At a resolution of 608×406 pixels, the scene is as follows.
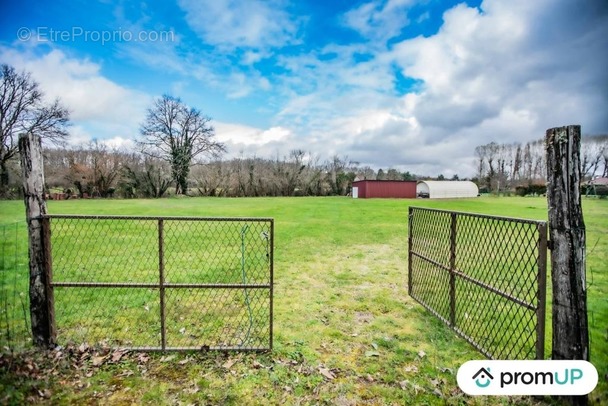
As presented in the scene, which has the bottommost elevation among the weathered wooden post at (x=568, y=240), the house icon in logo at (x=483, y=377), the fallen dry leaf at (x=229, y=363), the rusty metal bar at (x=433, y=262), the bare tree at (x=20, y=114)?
A: the fallen dry leaf at (x=229, y=363)

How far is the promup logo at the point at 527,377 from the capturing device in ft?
9.45

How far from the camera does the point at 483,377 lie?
10.1 feet

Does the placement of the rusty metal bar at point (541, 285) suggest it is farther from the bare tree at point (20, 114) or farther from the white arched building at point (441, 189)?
the white arched building at point (441, 189)

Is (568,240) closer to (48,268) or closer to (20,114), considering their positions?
(48,268)

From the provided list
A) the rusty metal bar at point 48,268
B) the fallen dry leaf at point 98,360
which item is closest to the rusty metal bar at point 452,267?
the fallen dry leaf at point 98,360

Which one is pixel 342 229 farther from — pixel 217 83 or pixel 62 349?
pixel 62 349

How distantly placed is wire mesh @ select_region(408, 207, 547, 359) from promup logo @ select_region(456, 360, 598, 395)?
18cm

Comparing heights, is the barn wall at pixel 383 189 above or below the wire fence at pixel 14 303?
above

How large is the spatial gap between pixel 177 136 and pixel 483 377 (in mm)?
45673

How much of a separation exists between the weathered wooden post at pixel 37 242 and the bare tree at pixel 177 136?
4151 cm

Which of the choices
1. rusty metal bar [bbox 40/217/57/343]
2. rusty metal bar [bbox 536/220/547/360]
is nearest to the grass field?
rusty metal bar [bbox 40/217/57/343]

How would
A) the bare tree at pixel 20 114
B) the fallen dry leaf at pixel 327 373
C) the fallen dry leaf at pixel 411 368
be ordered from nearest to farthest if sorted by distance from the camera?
the fallen dry leaf at pixel 327 373, the fallen dry leaf at pixel 411 368, the bare tree at pixel 20 114

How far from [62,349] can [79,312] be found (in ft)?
4.66

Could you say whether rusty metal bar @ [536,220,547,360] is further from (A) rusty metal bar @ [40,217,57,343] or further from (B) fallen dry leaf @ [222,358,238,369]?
(A) rusty metal bar @ [40,217,57,343]
